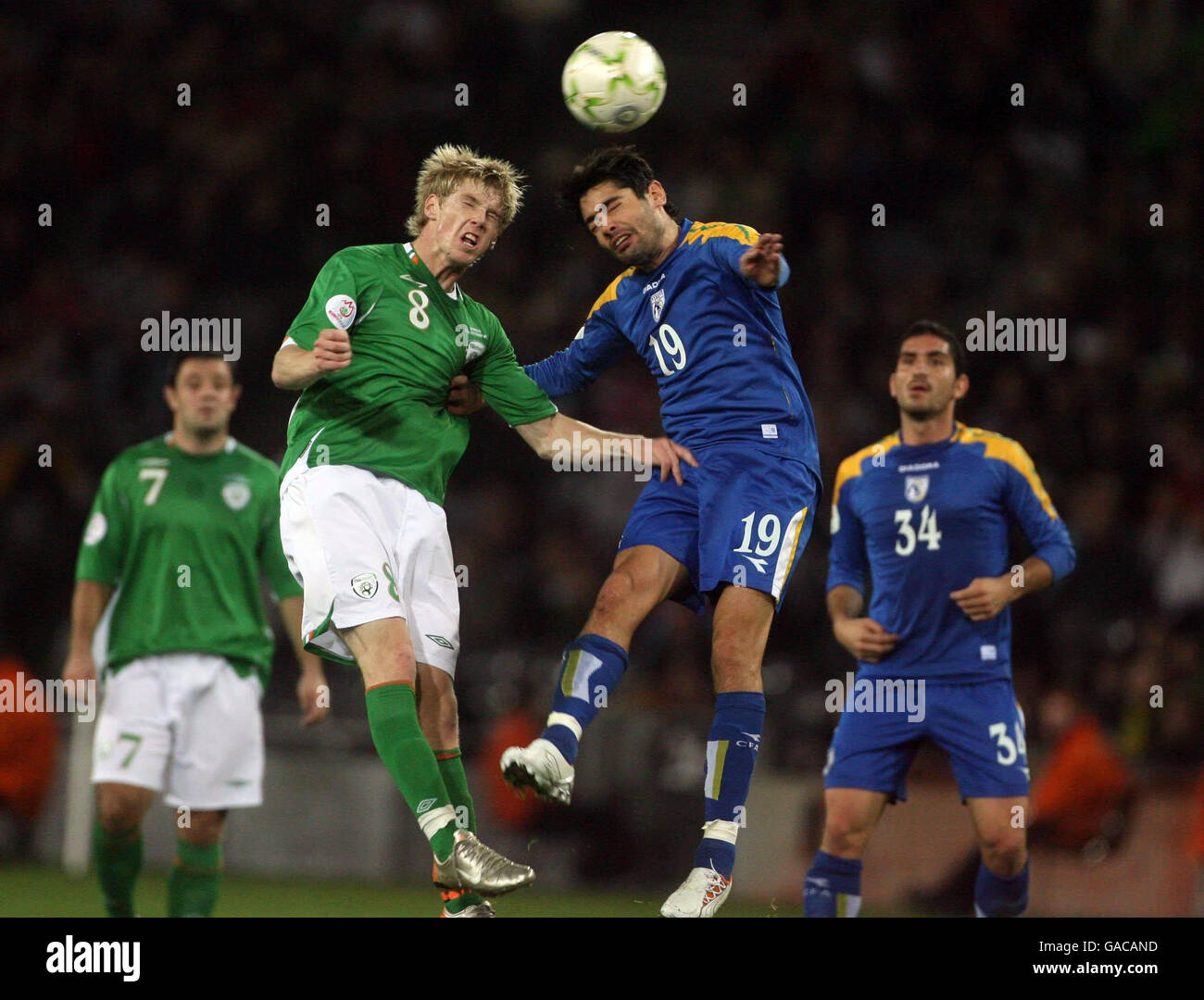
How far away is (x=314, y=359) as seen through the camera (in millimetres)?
5000

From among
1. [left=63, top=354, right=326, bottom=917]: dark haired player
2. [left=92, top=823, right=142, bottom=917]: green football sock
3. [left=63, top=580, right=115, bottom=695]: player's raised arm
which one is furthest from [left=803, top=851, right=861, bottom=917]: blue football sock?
[left=63, top=580, right=115, bottom=695]: player's raised arm

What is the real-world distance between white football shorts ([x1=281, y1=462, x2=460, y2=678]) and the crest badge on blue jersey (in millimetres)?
2208

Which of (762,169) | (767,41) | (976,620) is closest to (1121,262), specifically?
(762,169)

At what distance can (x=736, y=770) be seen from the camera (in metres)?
5.33

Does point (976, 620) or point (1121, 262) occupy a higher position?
point (1121, 262)

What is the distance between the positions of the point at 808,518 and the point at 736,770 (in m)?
0.98

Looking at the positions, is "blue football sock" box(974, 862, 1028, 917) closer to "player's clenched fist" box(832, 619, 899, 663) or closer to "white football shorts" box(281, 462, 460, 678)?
"player's clenched fist" box(832, 619, 899, 663)

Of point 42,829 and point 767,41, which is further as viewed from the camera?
point 767,41

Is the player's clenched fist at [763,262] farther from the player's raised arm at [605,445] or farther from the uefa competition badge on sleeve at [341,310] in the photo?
the uefa competition badge on sleeve at [341,310]

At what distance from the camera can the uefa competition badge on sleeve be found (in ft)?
17.0

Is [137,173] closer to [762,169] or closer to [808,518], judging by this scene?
[762,169]
